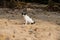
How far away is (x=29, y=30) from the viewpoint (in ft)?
25.6

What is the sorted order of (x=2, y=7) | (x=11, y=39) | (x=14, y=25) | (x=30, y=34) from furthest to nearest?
(x=2, y=7), (x=14, y=25), (x=30, y=34), (x=11, y=39)

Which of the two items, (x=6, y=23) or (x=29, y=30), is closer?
(x=29, y=30)

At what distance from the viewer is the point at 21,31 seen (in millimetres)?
7746

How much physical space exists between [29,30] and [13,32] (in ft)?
2.06

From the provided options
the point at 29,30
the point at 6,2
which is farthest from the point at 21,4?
the point at 29,30

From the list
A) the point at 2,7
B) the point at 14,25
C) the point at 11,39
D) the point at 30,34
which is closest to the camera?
the point at 11,39


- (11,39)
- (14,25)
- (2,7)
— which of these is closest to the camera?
(11,39)

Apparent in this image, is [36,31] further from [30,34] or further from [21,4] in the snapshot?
[21,4]

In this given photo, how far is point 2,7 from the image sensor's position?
1330 cm

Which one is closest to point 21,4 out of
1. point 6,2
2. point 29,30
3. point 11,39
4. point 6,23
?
point 6,2

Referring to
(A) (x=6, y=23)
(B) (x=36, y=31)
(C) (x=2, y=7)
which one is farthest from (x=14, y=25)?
(C) (x=2, y=7)

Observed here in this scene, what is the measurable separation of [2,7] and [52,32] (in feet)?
20.2

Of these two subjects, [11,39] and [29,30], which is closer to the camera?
[11,39]

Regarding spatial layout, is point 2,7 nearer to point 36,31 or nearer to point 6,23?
point 6,23
